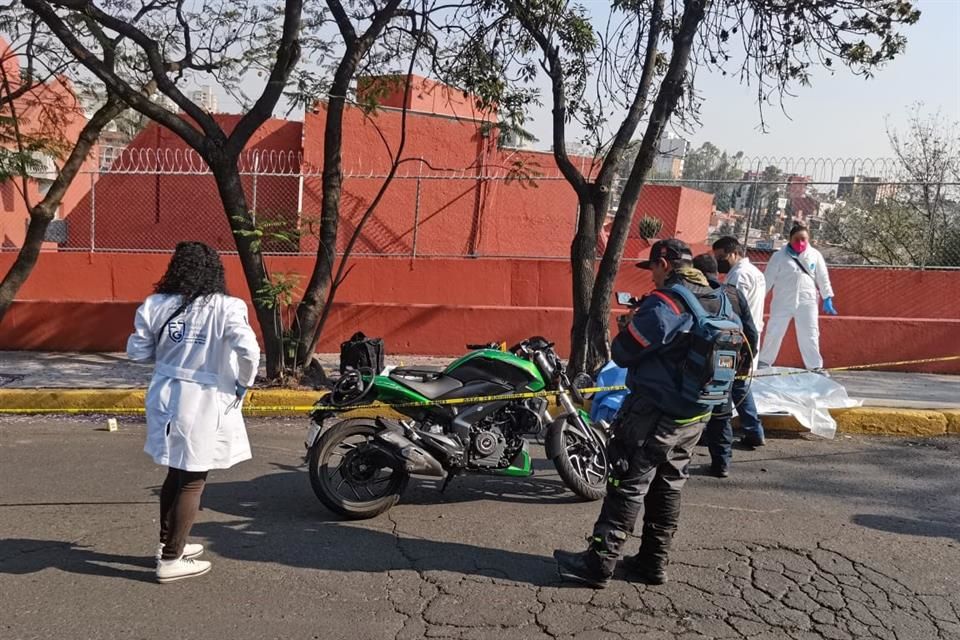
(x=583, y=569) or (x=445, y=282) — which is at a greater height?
(x=445, y=282)

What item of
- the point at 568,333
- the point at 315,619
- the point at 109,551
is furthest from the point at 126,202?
the point at 315,619

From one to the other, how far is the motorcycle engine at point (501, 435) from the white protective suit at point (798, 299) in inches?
163

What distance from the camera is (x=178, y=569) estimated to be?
409cm

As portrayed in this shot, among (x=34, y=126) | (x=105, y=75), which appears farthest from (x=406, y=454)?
(x=34, y=126)

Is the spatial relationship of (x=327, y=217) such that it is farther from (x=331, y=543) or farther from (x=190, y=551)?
(x=190, y=551)

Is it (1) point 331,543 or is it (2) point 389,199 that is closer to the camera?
(1) point 331,543

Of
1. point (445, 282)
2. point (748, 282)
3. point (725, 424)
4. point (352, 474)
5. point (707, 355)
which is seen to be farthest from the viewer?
point (445, 282)

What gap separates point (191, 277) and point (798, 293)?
6.30m

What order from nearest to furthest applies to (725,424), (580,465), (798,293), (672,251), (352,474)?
1. (672,251)
2. (352,474)
3. (580,465)
4. (725,424)
5. (798,293)

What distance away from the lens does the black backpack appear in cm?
394

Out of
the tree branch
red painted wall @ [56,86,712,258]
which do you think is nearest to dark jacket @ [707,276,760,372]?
the tree branch

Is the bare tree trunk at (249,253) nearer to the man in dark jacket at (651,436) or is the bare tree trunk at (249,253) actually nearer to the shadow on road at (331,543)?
the shadow on road at (331,543)

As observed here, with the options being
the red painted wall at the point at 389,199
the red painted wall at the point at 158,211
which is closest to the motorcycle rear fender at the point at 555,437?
the red painted wall at the point at 389,199

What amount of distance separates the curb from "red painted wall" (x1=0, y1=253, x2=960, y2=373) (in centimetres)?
236
